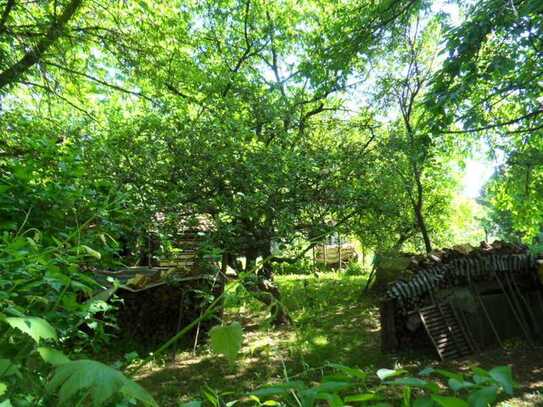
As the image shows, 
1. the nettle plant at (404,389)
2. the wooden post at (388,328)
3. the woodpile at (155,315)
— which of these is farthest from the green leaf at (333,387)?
the woodpile at (155,315)

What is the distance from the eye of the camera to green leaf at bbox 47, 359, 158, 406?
1.68 ft

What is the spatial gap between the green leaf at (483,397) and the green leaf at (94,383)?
437mm

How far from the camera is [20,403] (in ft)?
2.69

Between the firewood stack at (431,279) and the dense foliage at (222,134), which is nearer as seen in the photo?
the dense foliage at (222,134)

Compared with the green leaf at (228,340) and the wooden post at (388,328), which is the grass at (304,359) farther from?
the green leaf at (228,340)

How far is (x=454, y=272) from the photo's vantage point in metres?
7.46

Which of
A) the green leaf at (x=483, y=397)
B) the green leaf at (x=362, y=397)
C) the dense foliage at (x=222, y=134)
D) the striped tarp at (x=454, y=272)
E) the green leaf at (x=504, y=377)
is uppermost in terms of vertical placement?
the dense foliage at (x=222, y=134)

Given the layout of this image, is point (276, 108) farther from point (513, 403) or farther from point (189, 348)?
point (513, 403)

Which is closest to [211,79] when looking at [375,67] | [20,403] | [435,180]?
[375,67]

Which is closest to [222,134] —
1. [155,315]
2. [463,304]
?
[155,315]

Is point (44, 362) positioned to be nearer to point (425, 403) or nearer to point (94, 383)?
point (94, 383)

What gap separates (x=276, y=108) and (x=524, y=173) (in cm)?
523

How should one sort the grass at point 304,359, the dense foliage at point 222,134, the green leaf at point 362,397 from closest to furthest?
the green leaf at point 362,397 → the dense foliage at point 222,134 → the grass at point 304,359

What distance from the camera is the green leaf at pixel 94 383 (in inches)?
20.1
